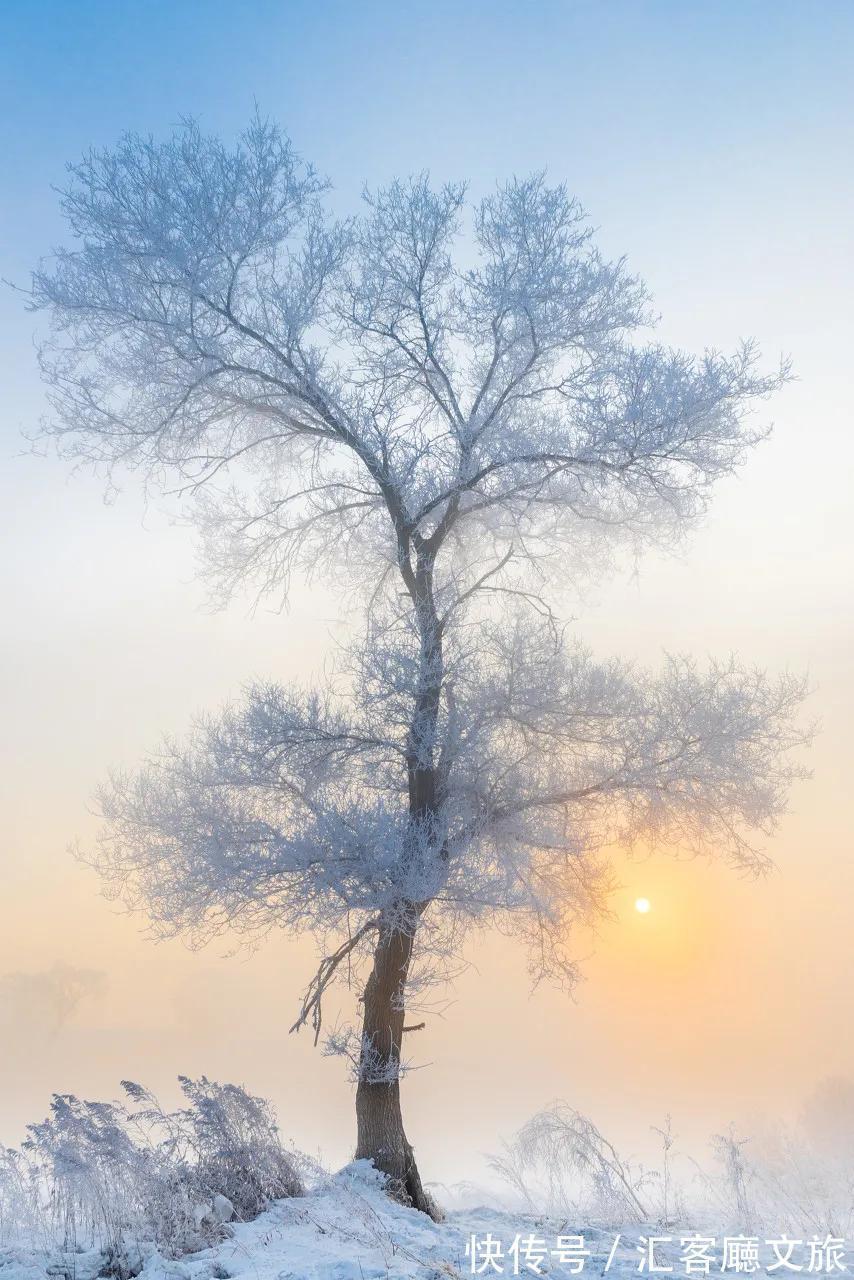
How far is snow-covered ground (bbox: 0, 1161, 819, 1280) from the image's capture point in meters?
6.46

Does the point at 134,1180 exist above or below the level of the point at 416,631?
below

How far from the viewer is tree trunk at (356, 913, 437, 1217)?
9453mm

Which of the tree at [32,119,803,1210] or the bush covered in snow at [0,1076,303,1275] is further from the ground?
the tree at [32,119,803,1210]

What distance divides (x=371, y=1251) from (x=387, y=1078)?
8.15 ft

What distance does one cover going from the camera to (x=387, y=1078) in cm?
941

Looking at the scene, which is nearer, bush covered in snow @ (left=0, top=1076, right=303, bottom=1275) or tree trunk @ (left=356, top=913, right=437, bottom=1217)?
bush covered in snow @ (left=0, top=1076, right=303, bottom=1275)

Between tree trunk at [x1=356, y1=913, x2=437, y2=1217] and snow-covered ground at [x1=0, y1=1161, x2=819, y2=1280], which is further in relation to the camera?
tree trunk at [x1=356, y1=913, x2=437, y2=1217]

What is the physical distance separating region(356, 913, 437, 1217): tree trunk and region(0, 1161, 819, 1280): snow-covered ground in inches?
A: 14.9

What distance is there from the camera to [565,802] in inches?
410

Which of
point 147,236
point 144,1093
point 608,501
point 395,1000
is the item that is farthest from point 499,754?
point 147,236

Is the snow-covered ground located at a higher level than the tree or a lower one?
lower

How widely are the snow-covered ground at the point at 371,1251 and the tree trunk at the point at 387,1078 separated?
1.24 ft

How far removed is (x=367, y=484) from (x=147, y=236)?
3.37 m

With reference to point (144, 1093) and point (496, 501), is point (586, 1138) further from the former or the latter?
point (496, 501)
